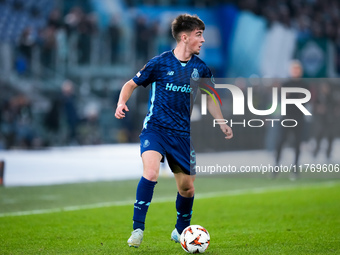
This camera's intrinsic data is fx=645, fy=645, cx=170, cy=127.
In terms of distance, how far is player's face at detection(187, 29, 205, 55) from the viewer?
215 inches

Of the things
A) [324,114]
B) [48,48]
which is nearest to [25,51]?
[48,48]

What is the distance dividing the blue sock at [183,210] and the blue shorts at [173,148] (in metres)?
0.29

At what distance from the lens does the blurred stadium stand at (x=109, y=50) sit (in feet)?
53.9

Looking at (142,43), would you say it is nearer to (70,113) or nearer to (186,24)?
(70,113)

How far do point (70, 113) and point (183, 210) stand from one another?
10683 mm

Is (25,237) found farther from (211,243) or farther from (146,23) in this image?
(146,23)

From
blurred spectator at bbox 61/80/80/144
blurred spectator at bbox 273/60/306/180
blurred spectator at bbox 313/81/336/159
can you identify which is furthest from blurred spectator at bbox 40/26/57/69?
blurred spectator at bbox 273/60/306/180

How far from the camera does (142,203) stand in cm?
525

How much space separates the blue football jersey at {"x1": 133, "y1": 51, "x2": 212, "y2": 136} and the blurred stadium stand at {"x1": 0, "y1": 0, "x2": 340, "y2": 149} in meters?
6.82

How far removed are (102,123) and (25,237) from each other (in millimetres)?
12008

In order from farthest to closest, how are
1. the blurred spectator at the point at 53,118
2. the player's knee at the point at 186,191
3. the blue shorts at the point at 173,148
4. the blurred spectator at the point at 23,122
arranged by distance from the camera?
the blurred spectator at the point at 53,118 < the blurred spectator at the point at 23,122 < the player's knee at the point at 186,191 < the blue shorts at the point at 173,148

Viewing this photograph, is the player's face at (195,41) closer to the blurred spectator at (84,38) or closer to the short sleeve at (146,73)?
the short sleeve at (146,73)

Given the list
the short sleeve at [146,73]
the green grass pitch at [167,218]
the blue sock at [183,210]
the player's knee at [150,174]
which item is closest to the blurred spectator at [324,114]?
the green grass pitch at [167,218]

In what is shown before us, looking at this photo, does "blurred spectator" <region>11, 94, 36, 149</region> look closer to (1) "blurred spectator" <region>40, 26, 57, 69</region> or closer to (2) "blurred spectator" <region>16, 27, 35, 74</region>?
(2) "blurred spectator" <region>16, 27, 35, 74</region>
